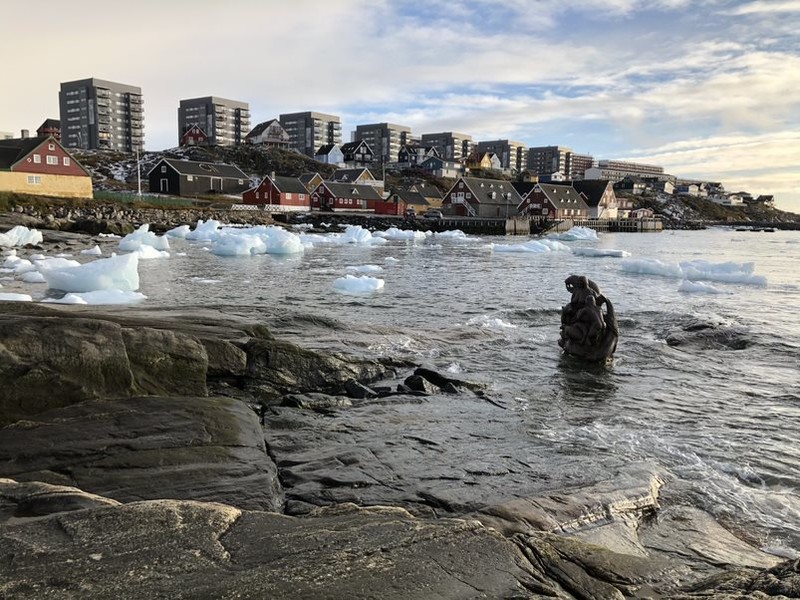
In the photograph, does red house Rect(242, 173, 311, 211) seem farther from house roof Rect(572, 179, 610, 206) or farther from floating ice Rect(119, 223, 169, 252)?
house roof Rect(572, 179, 610, 206)

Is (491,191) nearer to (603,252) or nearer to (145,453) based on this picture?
(603,252)

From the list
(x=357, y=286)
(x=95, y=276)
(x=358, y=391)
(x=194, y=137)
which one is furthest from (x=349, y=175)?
(x=358, y=391)

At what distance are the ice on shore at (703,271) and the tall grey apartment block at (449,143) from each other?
160 metres

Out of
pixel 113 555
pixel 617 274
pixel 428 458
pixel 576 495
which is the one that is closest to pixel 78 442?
pixel 113 555

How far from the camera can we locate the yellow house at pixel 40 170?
2014 inches

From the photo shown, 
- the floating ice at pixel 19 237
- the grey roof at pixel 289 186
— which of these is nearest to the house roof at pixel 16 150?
the floating ice at pixel 19 237

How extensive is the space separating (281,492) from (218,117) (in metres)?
166

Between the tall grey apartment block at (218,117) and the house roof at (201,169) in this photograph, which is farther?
the tall grey apartment block at (218,117)

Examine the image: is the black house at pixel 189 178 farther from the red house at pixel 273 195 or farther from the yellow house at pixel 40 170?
the yellow house at pixel 40 170

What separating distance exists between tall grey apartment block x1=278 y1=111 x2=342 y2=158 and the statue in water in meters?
166

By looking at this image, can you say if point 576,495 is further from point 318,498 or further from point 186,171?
point 186,171

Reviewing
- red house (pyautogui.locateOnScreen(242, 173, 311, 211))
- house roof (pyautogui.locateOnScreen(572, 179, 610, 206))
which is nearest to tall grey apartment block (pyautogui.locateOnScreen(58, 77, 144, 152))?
red house (pyautogui.locateOnScreen(242, 173, 311, 211))

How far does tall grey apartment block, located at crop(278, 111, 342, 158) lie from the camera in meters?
170

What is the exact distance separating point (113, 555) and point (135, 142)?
6380 inches
